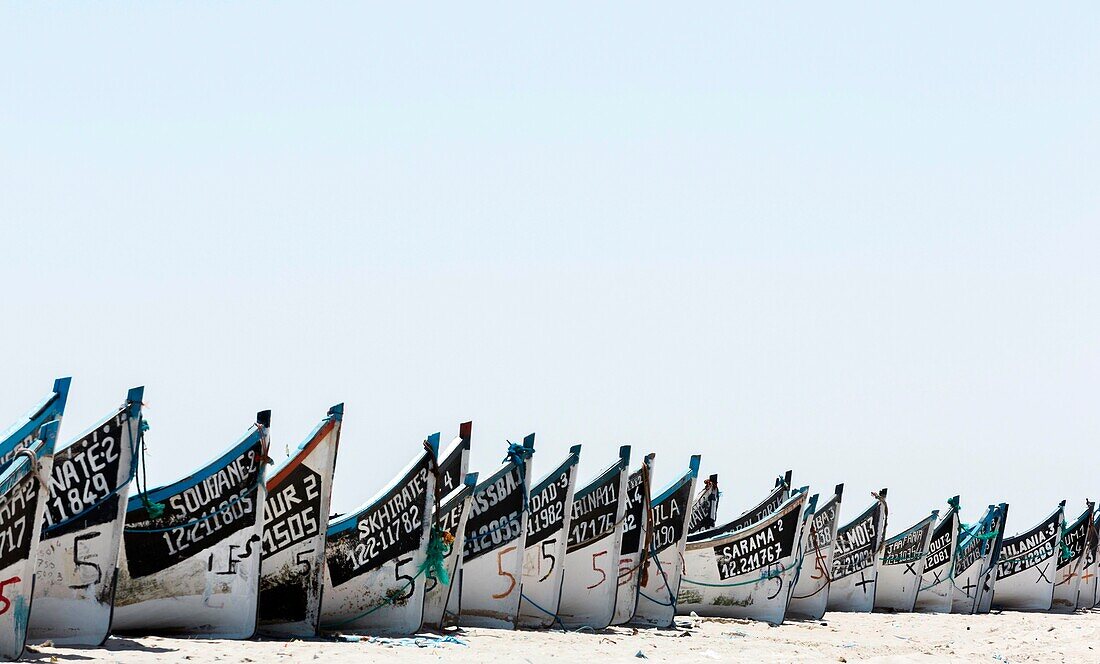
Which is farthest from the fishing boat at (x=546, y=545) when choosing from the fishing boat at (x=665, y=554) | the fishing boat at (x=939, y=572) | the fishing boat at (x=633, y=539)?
the fishing boat at (x=939, y=572)

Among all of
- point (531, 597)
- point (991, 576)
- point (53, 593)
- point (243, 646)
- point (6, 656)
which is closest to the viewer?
point (6, 656)

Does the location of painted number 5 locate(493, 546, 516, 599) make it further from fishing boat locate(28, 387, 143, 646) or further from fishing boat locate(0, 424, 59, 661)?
fishing boat locate(0, 424, 59, 661)

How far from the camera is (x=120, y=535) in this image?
12.8m

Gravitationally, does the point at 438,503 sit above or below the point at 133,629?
above

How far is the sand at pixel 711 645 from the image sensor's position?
1275 centimetres

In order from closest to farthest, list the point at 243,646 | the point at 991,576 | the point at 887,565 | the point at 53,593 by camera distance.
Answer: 1. the point at 53,593
2. the point at 243,646
3. the point at 887,565
4. the point at 991,576

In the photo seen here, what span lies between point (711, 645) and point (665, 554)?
348 cm

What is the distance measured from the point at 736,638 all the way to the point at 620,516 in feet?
7.33

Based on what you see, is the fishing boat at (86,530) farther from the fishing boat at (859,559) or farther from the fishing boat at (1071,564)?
the fishing boat at (1071,564)

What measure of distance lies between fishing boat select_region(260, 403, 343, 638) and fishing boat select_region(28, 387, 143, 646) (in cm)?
197

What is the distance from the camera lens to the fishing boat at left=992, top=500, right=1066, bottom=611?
31.9 meters

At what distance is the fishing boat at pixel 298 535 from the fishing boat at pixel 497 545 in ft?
10.0

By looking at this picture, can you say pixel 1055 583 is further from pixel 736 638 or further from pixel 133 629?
pixel 133 629

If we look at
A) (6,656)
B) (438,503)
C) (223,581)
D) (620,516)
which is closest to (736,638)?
(620,516)
